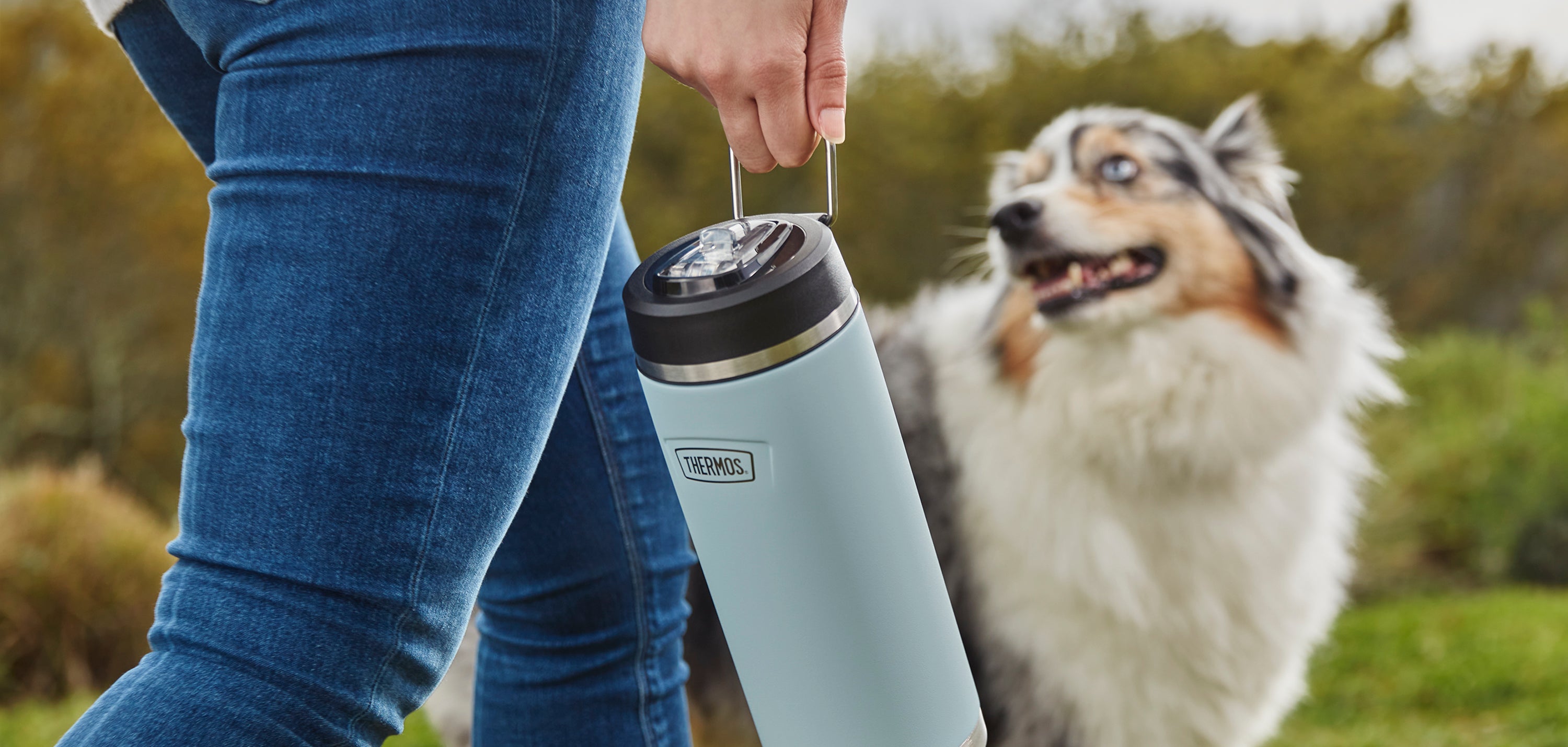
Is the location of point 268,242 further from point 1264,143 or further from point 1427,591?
point 1427,591

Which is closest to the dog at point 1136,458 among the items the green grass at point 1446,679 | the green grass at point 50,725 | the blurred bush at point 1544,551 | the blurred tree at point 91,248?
the green grass at point 1446,679

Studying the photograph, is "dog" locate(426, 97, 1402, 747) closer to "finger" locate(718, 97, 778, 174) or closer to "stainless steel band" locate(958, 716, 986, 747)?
"stainless steel band" locate(958, 716, 986, 747)

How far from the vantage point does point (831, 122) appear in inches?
29.9

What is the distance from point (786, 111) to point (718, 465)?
0.24m

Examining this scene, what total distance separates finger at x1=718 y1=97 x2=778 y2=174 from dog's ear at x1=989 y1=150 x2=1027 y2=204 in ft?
5.38

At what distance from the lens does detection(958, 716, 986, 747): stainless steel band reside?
854 millimetres

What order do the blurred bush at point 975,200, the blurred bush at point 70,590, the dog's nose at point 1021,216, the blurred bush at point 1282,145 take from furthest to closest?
the blurred bush at point 1282,145 < the blurred bush at point 975,200 < the blurred bush at point 70,590 < the dog's nose at point 1021,216

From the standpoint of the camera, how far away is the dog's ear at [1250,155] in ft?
7.63

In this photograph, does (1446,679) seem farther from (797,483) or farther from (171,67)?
(171,67)

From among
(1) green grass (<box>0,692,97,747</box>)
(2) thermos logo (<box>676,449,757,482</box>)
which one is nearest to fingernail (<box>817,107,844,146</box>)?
(2) thermos logo (<box>676,449,757,482</box>)

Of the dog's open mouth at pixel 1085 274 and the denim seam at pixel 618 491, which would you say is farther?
the dog's open mouth at pixel 1085 274

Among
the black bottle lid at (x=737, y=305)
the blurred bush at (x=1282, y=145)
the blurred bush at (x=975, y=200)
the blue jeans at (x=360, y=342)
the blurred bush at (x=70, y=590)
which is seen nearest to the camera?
the blue jeans at (x=360, y=342)

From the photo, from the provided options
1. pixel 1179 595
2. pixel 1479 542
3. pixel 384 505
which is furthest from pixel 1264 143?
pixel 1479 542

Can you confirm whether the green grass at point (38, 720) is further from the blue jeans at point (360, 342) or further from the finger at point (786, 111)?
the finger at point (786, 111)
